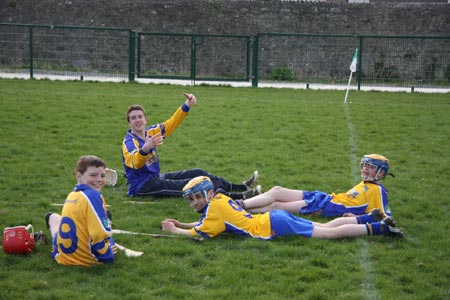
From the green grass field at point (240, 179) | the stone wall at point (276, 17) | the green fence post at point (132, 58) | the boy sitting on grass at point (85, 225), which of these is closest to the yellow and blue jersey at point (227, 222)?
the green grass field at point (240, 179)

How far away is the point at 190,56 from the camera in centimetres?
2761

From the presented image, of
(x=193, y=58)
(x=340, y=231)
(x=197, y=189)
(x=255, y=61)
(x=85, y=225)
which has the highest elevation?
(x=193, y=58)

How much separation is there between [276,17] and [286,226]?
25.5m

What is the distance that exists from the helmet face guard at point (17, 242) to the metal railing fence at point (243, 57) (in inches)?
770

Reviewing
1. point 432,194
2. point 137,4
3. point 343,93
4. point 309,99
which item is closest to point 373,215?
point 432,194

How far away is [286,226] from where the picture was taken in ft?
21.9

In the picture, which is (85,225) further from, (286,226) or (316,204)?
(316,204)

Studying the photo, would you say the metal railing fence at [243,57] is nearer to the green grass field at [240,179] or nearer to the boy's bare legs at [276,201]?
the green grass field at [240,179]

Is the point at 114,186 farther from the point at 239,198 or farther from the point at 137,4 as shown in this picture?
the point at 137,4

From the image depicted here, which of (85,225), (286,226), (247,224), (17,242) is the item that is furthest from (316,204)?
(17,242)

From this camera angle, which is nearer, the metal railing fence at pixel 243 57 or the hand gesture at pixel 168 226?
the hand gesture at pixel 168 226

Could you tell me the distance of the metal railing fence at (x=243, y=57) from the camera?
83.8 feet

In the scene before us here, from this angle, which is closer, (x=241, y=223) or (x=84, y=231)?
(x=84, y=231)

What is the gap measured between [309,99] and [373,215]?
44.1 ft
